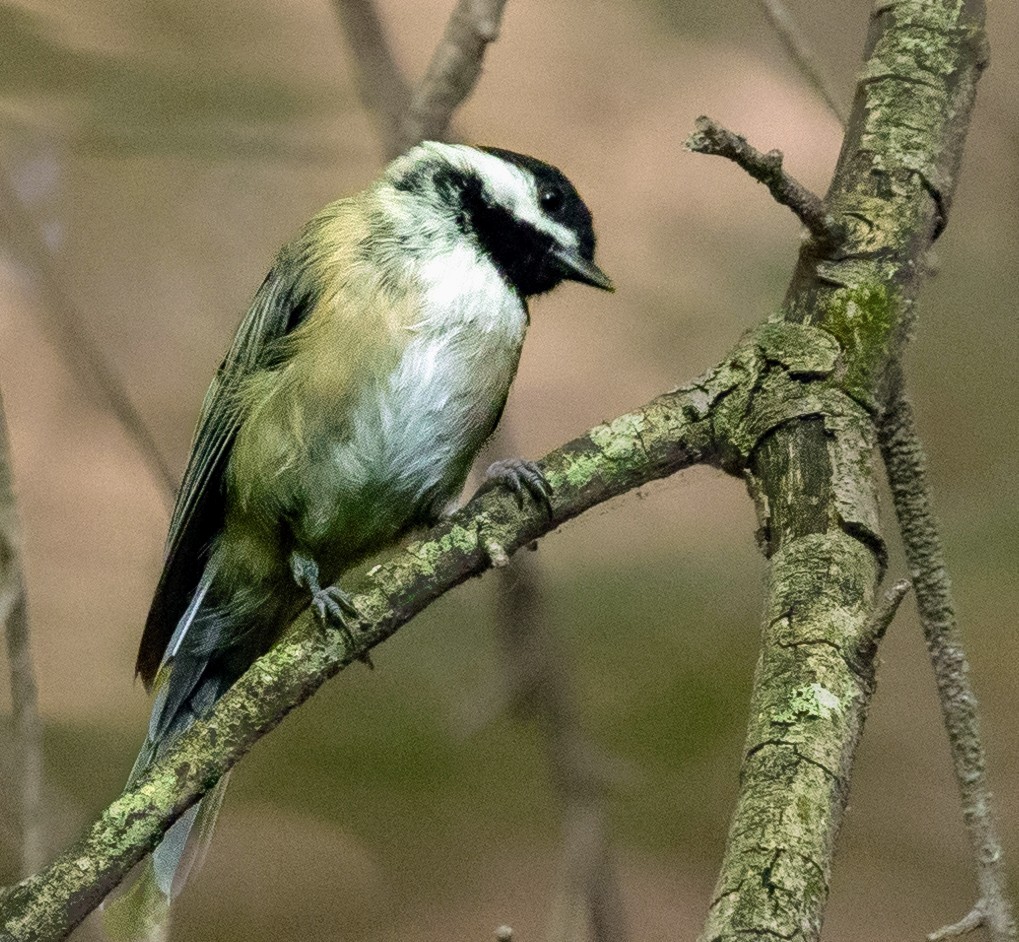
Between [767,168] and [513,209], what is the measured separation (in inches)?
21.7

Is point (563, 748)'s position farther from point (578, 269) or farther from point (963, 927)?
point (963, 927)

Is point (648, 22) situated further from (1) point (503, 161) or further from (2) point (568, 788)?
(2) point (568, 788)

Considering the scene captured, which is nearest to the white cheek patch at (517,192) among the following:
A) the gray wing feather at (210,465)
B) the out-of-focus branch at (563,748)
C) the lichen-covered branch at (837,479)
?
the gray wing feather at (210,465)

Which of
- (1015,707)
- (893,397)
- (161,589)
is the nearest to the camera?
(893,397)

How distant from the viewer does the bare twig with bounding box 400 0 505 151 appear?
1594 millimetres

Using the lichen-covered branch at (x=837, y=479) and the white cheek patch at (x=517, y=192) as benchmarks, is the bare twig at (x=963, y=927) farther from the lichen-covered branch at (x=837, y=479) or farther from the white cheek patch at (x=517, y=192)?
the white cheek patch at (x=517, y=192)

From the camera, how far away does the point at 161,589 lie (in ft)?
5.22

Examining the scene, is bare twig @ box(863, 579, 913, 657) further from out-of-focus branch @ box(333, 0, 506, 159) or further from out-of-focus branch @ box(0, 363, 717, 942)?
out-of-focus branch @ box(333, 0, 506, 159)

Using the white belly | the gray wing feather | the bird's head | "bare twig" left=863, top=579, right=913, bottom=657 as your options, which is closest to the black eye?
the bird's head

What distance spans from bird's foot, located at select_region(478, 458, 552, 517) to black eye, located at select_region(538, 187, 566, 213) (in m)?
0.45

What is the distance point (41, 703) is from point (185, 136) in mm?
1039

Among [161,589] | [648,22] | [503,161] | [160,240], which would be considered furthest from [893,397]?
[160,240]

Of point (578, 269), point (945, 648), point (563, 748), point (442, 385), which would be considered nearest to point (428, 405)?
point (442, 385)

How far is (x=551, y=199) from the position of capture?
5.30ft
